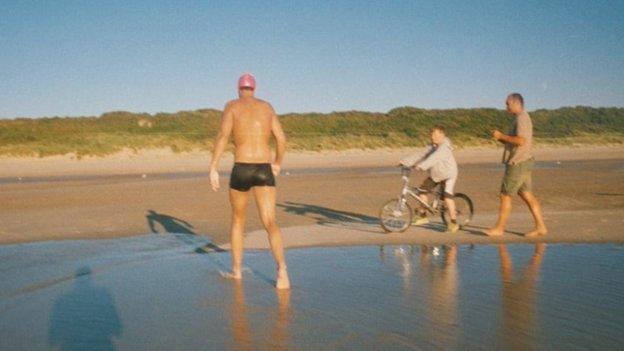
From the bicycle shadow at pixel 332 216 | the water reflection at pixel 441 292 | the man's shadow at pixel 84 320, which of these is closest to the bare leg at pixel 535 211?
the water reflection at pixel 441 292

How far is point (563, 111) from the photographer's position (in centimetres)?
8381

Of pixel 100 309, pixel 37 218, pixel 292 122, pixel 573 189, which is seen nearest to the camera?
pixel 100 309

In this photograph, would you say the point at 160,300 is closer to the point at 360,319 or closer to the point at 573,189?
the point at 360,319

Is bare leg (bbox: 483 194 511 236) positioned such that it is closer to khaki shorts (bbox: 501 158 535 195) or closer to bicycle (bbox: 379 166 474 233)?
khaki shorts (bbox: 501 158 535 195)

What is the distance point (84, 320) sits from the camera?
14.4 feet

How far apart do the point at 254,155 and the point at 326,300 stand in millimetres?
1549

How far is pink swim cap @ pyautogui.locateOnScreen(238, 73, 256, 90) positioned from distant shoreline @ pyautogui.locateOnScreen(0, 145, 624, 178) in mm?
20864

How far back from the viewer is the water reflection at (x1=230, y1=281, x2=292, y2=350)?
3.83 metres

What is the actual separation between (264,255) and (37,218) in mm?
5942

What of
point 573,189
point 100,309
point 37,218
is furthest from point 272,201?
point 573,189

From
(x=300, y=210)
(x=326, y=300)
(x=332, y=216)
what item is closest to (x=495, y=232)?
(x=332, y=216)

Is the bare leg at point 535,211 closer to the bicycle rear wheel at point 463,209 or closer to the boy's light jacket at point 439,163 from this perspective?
the boy's light jacket at point 439,163

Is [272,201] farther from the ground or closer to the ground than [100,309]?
farther from the ground

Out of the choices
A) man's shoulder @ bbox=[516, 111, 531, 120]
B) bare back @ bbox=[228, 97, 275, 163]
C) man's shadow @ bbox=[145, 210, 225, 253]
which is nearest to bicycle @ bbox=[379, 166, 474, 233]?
man's shoulder @ bbox=[516, 111, 531, 120]
